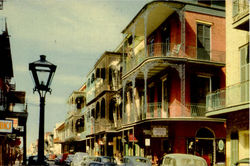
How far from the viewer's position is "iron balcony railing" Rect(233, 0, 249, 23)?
15672 mm

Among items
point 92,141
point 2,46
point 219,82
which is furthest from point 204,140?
point 92,141

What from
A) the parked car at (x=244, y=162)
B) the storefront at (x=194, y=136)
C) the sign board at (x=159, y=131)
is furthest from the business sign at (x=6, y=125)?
the parked car at (x=244, y=162)

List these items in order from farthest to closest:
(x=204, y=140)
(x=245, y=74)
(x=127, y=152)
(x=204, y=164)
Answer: (x=127, y=152)
(x=204, y=140)
(x=245, y=74)
(x=204, y=164)

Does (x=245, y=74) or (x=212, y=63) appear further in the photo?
(x=212, y=63)

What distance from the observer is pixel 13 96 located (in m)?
40.0

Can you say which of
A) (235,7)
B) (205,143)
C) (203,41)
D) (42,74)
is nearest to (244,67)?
(235,7)

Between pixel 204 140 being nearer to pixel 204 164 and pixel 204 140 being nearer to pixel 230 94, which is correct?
pixel 230 94

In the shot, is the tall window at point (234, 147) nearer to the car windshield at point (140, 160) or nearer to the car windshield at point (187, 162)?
the car windshield at point (187, 162)

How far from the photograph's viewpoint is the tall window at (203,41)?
24422mm

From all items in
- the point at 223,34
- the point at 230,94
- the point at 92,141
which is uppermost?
the point at 223,34

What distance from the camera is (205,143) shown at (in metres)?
23.9

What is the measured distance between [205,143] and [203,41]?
6.79 meters

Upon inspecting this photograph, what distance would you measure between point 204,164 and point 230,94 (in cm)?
415

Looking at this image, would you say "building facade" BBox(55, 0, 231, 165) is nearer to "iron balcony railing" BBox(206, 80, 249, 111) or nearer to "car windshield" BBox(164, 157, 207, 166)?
"iron balcony railing" BBox(206, 80, 249, 111)
